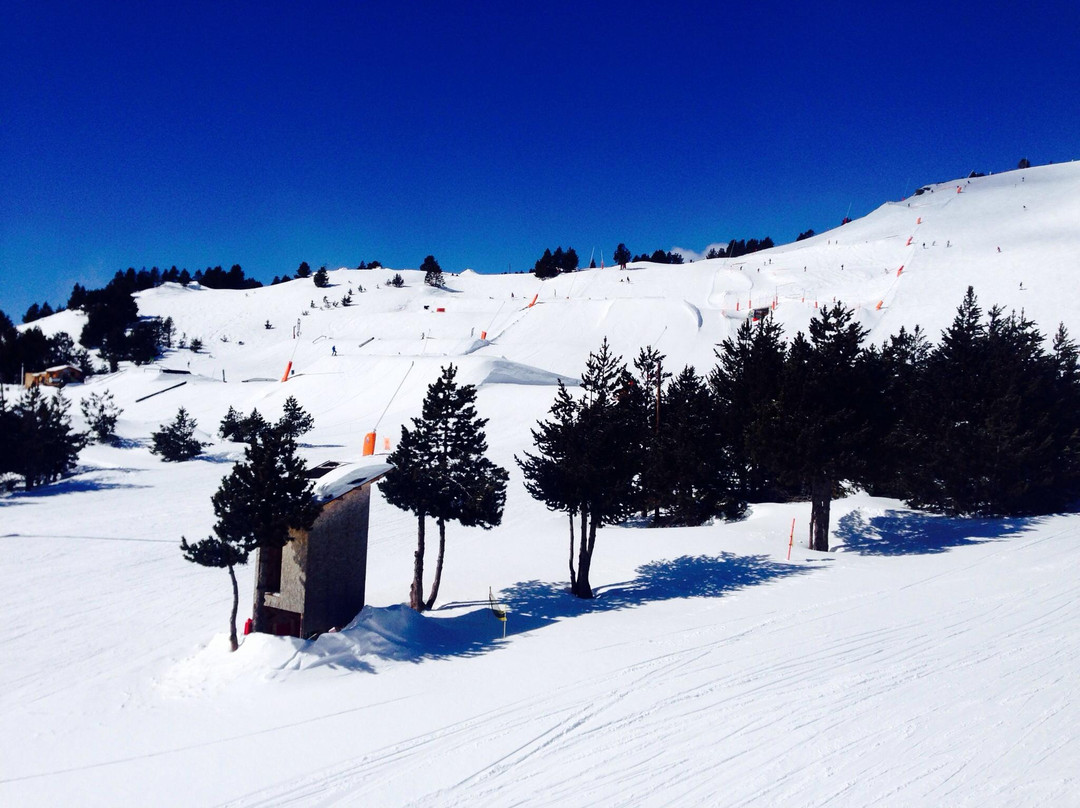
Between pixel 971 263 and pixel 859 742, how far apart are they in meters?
70.9

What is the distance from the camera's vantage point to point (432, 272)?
343 feet

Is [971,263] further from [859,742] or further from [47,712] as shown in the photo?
[47,712]

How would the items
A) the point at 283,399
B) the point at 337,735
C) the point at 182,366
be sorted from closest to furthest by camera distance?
the point at 337,735 < the point at 283,399 < the point at 182,366

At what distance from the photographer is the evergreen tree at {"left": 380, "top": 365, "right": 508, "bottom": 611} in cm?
1498

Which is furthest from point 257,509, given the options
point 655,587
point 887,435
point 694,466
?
point 887,435

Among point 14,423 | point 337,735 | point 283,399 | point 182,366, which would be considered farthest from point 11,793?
point 182,366

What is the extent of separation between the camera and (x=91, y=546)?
20.8 metres

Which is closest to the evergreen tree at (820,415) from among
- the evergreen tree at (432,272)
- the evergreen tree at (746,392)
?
the evergreen tree at (746,392)

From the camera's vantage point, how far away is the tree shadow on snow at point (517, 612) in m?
12.5

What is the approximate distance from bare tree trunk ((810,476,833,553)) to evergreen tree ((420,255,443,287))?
8887cm

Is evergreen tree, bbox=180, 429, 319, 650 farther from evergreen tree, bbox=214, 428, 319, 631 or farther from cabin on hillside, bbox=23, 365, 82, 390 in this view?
cabin on hillside, bbox=23, 365, 82, 390

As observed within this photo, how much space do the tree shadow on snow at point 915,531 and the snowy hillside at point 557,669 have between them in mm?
138

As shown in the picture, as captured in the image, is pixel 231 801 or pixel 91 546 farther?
pixel 91 546

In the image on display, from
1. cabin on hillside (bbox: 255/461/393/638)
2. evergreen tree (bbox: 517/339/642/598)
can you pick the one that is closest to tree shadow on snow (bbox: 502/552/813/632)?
evergreen tree (bbox: 517/339/642/598)
